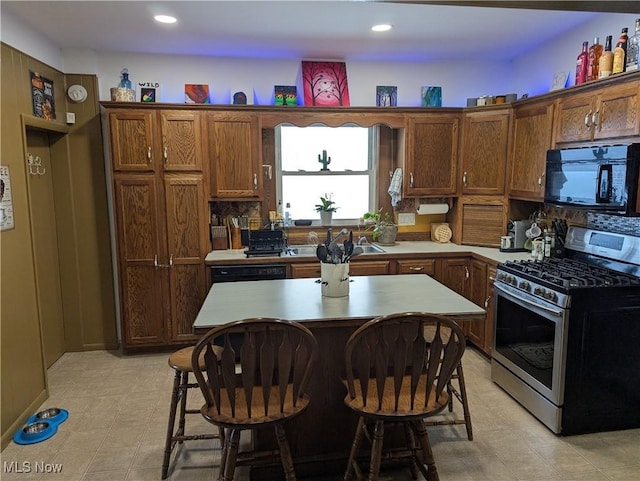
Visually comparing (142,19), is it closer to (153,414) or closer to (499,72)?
(153,414)

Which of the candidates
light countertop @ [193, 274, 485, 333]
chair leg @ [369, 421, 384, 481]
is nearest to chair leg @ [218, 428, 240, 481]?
light countertop @ [193, 274, 485, 333]

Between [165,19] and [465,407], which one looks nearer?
[465,407]

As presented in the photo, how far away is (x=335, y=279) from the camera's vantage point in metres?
2.45

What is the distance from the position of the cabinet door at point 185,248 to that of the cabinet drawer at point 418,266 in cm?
176

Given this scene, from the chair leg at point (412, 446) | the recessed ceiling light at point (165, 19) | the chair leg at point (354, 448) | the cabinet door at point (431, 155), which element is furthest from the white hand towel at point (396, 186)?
the chair leg at point (354, 448)

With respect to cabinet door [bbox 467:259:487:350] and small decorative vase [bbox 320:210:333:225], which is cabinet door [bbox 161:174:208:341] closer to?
small decorative vase [bbox 320:210:333:225]

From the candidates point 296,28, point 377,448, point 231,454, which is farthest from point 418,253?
point 231,454

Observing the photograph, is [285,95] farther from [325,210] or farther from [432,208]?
[432,208]

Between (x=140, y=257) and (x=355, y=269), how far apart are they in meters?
1.88

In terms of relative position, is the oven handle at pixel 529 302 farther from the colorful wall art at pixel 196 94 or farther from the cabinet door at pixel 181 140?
the colorful wall art at pixel 196 94

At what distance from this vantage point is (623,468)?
2.39 metres

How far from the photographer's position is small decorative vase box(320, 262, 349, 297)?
243 centimetres

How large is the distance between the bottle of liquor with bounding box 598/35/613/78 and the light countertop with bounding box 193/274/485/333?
179 centimetres

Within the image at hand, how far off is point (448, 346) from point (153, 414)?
2.13m
